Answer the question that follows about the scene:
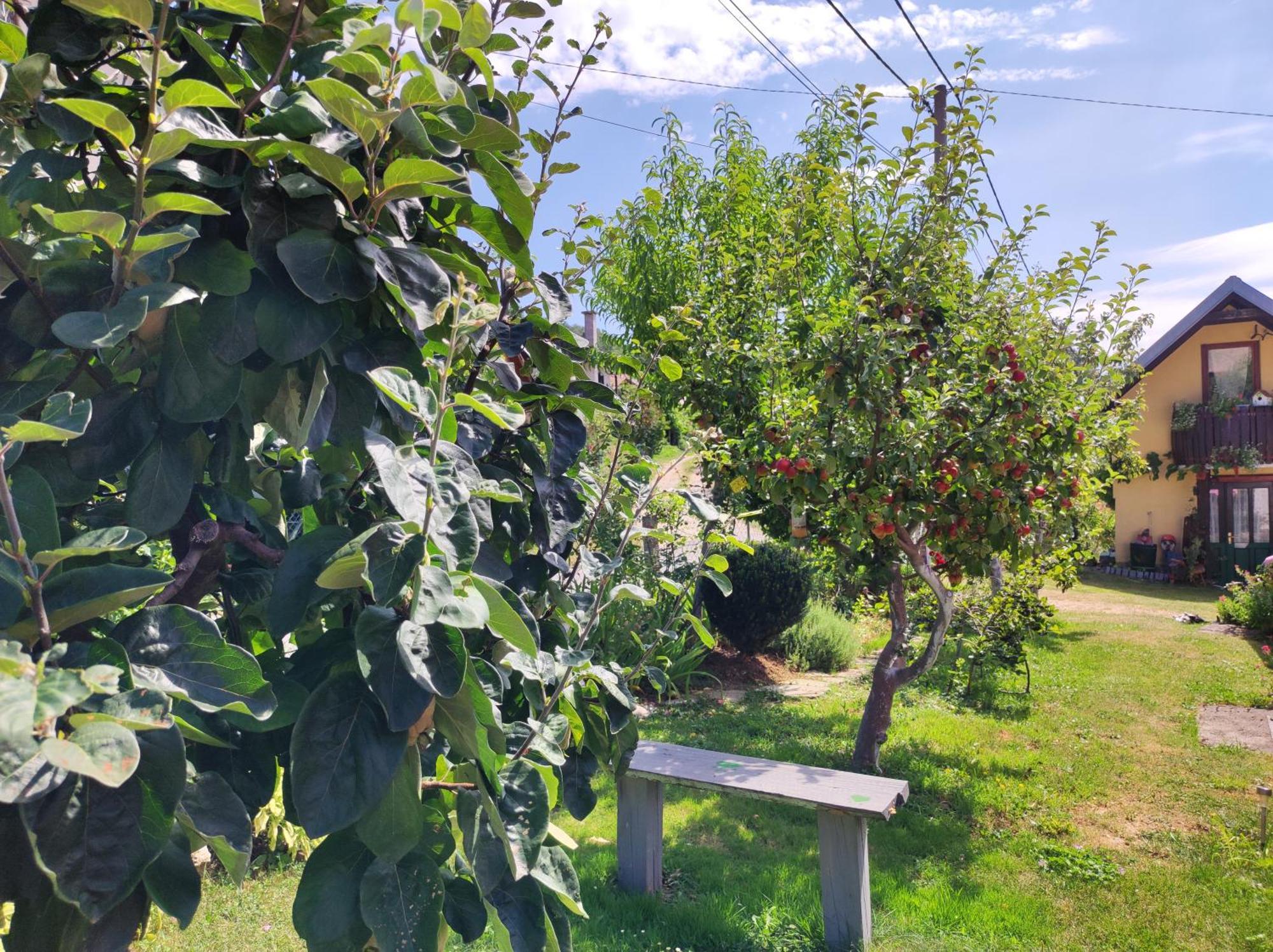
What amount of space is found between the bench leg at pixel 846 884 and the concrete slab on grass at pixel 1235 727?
476 cm

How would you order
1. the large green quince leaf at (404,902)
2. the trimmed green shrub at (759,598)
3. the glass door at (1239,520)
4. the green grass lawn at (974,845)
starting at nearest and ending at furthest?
the large green quince leaf at (404,902), the green grass lawn at (974,845), the trimmed green shrub at (759,598), the glass door at (1239,520)

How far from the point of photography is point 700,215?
9.60 meters

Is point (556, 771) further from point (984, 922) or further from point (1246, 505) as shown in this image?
point (1246, 505)

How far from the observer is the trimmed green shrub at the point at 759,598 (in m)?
8.94

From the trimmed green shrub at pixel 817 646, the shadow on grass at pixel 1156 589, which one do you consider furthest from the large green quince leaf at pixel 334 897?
the shadow on grass at pixel 1156 589

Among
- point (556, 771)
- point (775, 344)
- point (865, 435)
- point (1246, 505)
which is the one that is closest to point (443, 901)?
point (556, 771)

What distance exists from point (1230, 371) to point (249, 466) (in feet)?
69.4

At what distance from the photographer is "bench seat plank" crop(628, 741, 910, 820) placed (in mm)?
3562

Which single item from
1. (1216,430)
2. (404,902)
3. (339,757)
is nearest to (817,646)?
(404,902)

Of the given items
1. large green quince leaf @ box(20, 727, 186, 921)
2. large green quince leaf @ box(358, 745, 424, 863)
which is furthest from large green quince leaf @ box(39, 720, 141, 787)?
large green quince leaf @ box(358, 745, 424, 863)

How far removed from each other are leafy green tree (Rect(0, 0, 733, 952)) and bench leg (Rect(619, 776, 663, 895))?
3.05 m

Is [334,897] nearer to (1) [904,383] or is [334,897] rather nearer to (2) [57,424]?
(2) [57,424]

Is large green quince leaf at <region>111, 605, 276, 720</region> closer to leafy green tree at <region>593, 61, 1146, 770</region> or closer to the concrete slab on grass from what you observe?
leafy green tree at <region>593, 61, 1146, 770</region>

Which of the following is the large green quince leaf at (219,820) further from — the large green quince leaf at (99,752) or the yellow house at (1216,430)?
the yellow house at (1216,430)
